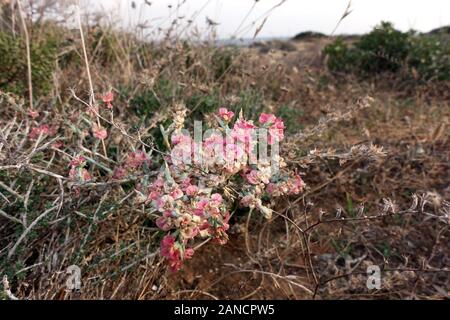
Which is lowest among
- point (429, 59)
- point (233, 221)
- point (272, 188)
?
point (233, 221)

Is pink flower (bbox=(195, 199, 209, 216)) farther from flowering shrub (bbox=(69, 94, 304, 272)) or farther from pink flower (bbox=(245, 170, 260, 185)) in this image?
pink flower (bbox=(245, 170, 260, 185))

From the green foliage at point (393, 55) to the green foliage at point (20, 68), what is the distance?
2982mm

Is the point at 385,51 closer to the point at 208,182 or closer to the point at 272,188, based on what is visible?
the point at 272,188

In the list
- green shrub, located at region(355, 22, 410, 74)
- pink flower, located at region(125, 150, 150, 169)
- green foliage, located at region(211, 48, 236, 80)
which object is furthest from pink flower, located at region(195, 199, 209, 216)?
green shrub, located at region(355, 22, 410, 74)

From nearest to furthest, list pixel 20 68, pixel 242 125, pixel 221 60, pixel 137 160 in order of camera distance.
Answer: pixel 242 125 < pixel 137 160 < pixel 20 68 < pixel 221 60

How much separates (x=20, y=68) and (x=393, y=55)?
143 inches

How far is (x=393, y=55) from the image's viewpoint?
4.75m

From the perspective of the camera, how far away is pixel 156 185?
117 cm

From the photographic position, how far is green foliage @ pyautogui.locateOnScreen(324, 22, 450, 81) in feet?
14.4

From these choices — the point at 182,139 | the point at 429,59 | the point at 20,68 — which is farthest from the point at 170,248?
the point at 429,59

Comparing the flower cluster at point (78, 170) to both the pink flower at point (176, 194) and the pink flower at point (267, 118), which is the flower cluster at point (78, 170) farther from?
the pink flower at point (267, 118)

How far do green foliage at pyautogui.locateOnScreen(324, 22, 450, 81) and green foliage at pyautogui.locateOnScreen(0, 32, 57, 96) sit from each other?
117 inches

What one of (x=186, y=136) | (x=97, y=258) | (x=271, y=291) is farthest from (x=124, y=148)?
(x=271, y=291)
